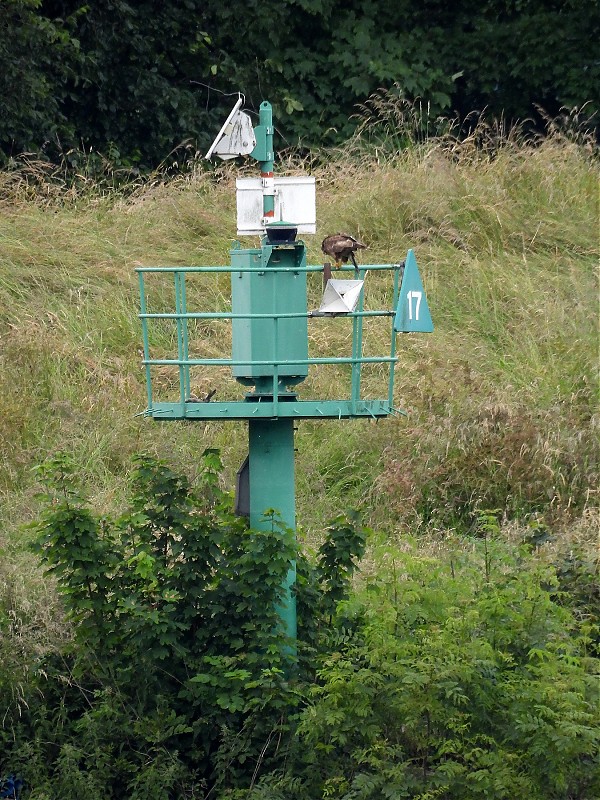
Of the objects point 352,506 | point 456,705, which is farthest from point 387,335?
point 456,705

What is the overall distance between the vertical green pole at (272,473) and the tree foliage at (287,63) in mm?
10960

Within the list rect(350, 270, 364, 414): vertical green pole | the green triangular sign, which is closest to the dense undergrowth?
rect(350, 270, 364, 414): vertical green pole

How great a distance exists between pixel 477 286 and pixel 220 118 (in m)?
7.94

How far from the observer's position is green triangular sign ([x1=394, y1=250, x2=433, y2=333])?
5969 millimetres

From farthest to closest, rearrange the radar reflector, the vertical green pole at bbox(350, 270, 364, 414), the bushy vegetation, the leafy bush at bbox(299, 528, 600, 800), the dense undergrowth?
1. the radar reflector
2. the vertical green pole at bbox(350, 270, 364, 414)
3. the dense undergrowth
4. the bushy vegetation
5. the leafy bush at bbox(299, 528, 600, 800)

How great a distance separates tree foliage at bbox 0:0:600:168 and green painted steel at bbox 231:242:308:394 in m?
10.8

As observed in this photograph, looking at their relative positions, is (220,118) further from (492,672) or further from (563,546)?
(492,672)

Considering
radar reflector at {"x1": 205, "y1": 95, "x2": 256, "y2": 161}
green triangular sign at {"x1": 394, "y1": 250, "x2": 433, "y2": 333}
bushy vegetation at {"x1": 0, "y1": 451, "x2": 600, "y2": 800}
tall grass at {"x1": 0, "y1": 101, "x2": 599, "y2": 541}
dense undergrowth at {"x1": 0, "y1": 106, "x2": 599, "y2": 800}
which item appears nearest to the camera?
bushy vegetation at {"x1": 0, "y1": 451, "x2": 600, "y2": 800}

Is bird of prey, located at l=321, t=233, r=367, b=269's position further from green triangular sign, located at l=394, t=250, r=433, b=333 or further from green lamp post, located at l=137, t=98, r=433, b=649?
green triangular sign, located at l=394, t=250, r=433, b=333

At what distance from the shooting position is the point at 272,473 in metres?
6.40

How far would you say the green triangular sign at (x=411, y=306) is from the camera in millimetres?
5969

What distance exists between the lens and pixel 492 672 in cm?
579

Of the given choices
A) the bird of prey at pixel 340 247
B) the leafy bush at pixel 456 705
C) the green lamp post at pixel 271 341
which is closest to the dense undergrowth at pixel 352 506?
the leafy bush at pixel 456 705

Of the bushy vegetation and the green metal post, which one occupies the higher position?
the green metal post
